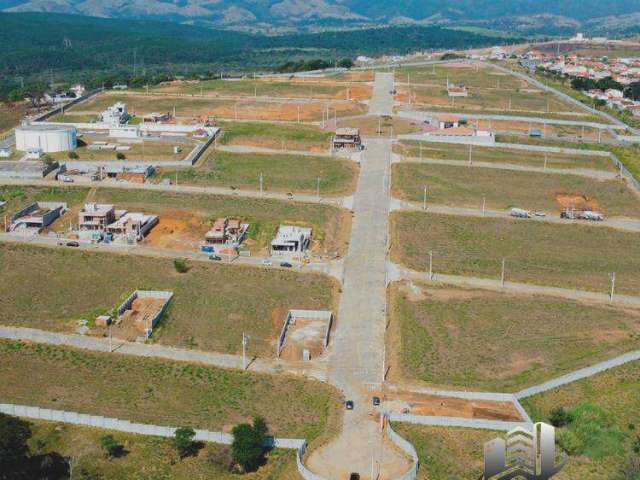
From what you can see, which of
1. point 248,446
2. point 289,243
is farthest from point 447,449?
point 289,243

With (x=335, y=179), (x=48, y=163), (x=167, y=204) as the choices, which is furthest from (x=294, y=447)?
(x=48, y=163)

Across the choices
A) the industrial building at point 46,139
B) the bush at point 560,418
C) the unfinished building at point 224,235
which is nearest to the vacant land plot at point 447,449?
the bush at point 560,418

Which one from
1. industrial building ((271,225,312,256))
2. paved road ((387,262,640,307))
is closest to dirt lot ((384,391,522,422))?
paved road ((387,262,640,307))

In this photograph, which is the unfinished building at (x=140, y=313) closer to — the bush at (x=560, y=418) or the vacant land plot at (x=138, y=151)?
the bush at (x=560, y=418)

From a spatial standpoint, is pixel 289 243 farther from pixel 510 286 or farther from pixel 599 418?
pixel 599 418

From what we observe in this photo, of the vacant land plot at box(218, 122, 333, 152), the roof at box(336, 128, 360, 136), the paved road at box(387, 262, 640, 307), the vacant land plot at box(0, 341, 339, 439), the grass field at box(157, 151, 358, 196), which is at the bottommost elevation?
the vacant land plot at box(0, 341, 339, 439)
